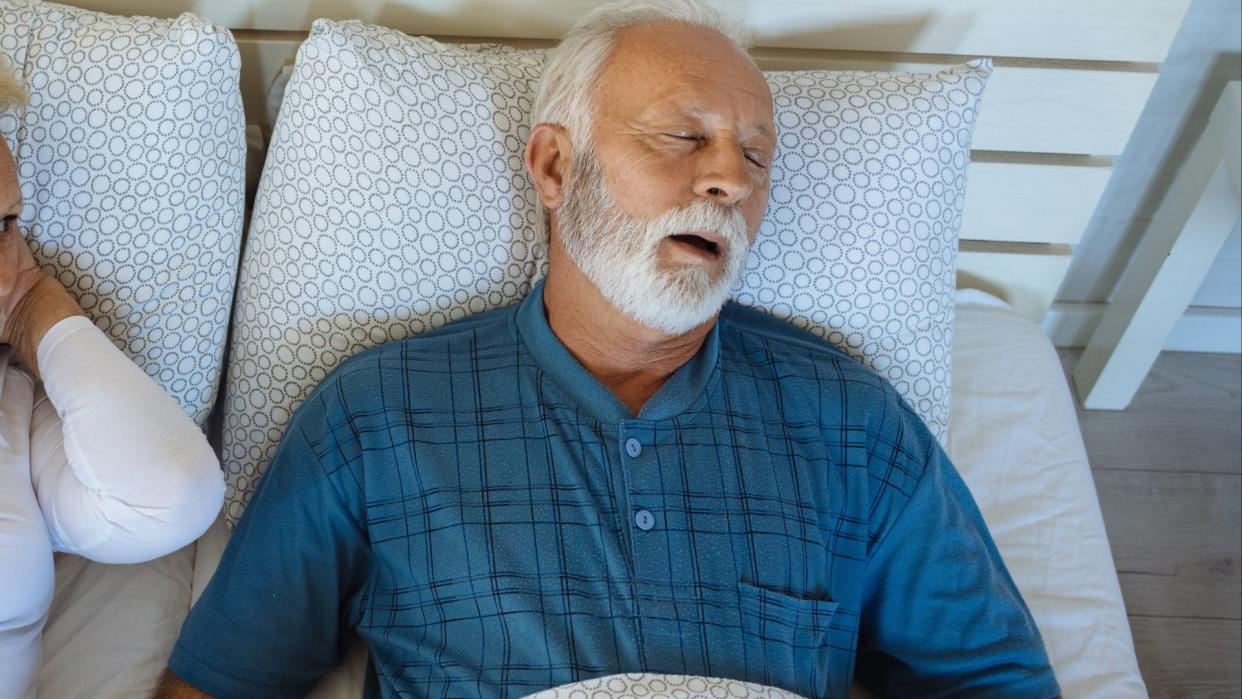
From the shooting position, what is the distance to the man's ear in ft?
4.28

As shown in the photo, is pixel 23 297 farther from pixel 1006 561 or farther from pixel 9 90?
pixel 1006 561

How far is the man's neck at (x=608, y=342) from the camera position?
1.28 metres

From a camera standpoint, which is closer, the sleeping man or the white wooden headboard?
the sleeping man

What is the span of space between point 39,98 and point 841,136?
1.01 meters

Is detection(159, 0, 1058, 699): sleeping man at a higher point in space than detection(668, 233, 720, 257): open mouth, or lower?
lower

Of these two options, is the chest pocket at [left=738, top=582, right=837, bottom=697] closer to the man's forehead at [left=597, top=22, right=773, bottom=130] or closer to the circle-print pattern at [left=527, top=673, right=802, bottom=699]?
the circle-print pattern at [left=527, top=673, right=802, bottom=699]

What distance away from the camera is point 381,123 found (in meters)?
1.34

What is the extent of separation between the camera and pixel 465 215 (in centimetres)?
137

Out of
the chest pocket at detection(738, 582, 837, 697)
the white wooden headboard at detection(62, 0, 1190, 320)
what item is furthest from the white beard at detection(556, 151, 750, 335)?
the white wooden headboard at detection(62, 0, 1190, 320)

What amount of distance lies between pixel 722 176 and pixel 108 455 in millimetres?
723

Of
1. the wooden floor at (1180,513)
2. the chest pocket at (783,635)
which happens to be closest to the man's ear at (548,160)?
the chest pocket at (783,635)

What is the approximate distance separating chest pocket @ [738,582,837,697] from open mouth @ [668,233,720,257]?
1.26ft

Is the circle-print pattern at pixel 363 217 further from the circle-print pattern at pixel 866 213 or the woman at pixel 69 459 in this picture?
the circle-print pattern at pixel 866 213

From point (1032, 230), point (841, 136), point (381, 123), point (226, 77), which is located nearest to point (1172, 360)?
point (1032, 230)
